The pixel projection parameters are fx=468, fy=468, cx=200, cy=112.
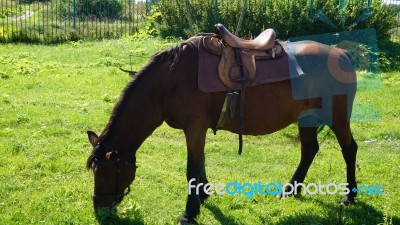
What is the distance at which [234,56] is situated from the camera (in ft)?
14.7

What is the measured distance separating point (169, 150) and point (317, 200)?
91.2 inches

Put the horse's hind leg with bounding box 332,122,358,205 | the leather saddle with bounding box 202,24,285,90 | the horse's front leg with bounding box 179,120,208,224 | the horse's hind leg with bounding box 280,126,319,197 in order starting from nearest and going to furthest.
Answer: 1. the horse's front leg with bounding box 179,120,208,224
2. the leather saddle with bounding box 202,24,285,90
3. the horse's hind leg with bounding box 332,122,358,205
4. the horse's hind leg with bounding box 280,126,319,197

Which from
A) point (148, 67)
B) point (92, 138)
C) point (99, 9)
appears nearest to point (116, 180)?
point (92, 138)

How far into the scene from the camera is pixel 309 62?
4855 mm

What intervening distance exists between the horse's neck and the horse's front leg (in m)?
0.38

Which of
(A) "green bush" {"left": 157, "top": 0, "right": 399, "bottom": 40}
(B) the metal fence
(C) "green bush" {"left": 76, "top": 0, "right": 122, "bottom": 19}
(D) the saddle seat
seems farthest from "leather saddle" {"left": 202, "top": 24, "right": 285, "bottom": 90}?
(C) "green bush" {"left": 76, "top": 0, "right": 122, "bottom": 19}

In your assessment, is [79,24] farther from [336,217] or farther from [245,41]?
[336,217]

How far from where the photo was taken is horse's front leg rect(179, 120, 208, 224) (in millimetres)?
4305

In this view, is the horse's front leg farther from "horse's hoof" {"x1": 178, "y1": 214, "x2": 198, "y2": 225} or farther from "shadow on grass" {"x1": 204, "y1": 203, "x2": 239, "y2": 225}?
"shadow on grass" {"x1": 204, "y1": 203, "x2": 239, "y2": 225}

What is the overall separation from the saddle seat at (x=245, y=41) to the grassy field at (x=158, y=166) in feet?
5.46

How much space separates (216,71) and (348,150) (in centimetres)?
177

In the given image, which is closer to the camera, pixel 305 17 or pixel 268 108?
pixel 268 108

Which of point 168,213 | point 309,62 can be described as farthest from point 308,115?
point 168,213

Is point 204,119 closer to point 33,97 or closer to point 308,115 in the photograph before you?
point 308,115
